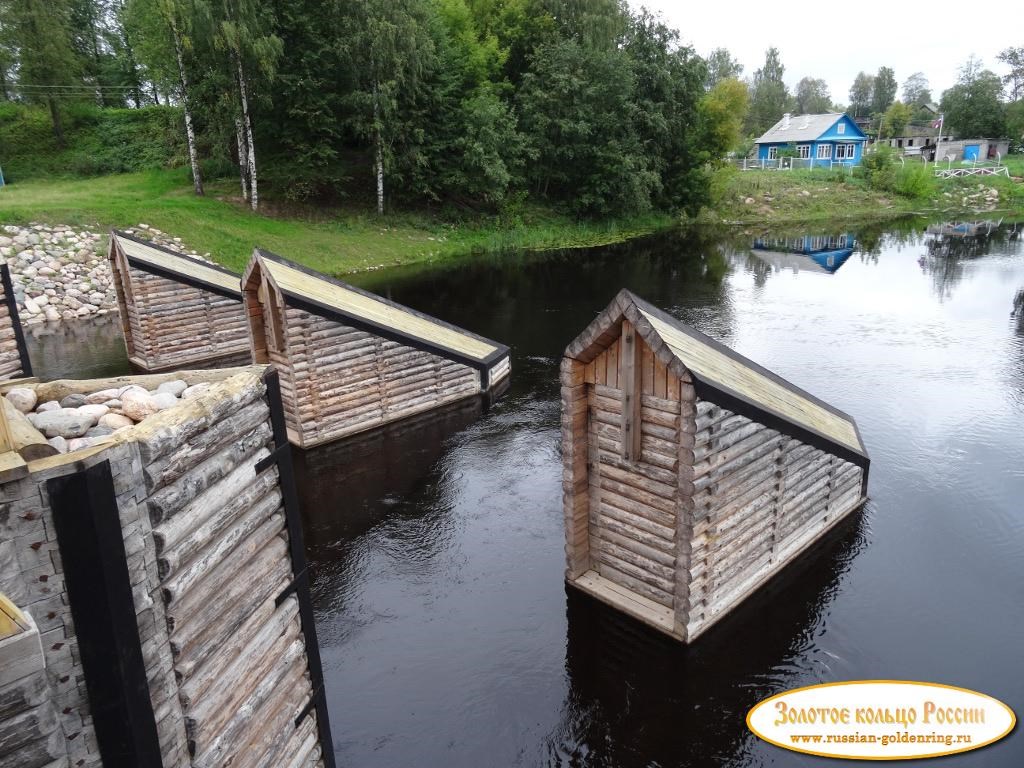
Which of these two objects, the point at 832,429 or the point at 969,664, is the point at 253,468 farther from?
the point at 832,429

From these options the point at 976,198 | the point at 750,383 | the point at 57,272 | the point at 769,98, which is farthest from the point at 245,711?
the point at 769,98

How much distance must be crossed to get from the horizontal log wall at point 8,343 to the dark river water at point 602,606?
20.6 feet

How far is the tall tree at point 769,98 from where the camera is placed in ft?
413

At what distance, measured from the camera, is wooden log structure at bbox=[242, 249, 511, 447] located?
15414 millimetres

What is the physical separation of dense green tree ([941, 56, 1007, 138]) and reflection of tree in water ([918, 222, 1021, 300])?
51926 mm

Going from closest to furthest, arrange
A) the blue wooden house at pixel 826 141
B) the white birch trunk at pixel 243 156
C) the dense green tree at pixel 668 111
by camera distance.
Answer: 1. the white birch trunk at pixel 243 156
2. the dense green tree at pixel 668 111
3. the blue wooden house at pixel 826 141

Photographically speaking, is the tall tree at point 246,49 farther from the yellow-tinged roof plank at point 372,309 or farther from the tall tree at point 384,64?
the yellow-tinged roof plank at point 372,309

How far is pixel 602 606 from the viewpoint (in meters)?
10.6

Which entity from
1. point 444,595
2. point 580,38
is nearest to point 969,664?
point 444,595

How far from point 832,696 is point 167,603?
8294 mm

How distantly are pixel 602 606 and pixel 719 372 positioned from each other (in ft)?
13.1

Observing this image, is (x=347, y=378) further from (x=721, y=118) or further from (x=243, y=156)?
(x=721, y=118)

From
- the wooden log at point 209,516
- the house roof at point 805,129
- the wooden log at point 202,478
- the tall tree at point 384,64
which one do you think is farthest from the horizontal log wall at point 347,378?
the house roof at point 805,129

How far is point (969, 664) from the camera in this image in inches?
372
